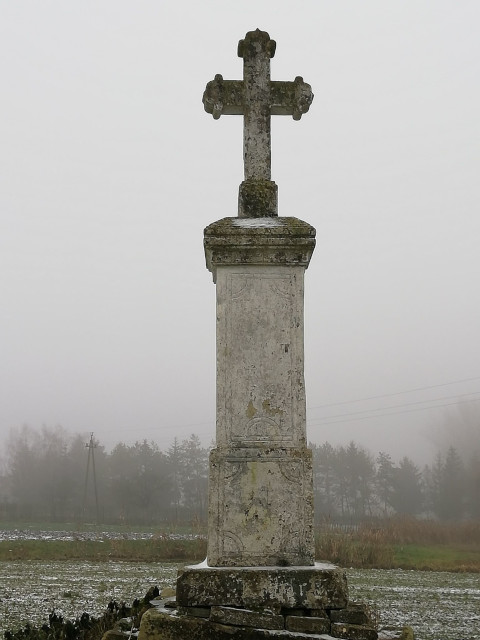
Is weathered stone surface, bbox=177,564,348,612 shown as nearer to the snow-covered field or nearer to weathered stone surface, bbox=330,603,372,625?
weathered stone surface, bbox=330,603,372,625

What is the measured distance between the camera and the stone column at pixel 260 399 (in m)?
4.79

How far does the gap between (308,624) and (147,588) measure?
10.4 m

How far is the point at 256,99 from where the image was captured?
18.8 ft

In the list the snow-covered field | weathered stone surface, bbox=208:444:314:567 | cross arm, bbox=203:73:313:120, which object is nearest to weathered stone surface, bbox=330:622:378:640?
weathered stone surface, bbox=208:444:314:567

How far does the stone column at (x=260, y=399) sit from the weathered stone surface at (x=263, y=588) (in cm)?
18

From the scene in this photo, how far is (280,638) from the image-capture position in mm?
4266

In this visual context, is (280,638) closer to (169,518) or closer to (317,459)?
(169,518)

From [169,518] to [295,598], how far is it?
1569 inches

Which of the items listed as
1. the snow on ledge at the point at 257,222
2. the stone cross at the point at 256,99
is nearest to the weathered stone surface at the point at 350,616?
the snow on ledge at the point at 257,222

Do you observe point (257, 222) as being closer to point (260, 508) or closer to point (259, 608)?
point (260, 508)

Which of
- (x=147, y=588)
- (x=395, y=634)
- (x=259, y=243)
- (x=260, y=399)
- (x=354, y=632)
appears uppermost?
(x=259, y=243)

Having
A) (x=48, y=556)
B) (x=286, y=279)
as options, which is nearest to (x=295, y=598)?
(x=286, y=279)

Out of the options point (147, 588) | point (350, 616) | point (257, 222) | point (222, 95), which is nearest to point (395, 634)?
point (350, 616)

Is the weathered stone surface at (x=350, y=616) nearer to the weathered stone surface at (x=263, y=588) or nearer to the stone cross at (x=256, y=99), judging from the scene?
the weathered stone surface at (x=263, y=588)
